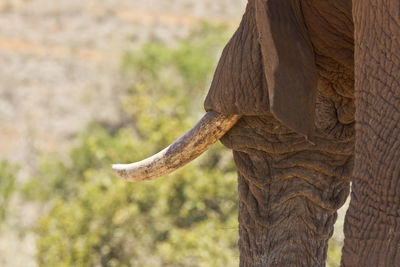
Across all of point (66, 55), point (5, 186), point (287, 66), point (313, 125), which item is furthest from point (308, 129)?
point (66, 55)

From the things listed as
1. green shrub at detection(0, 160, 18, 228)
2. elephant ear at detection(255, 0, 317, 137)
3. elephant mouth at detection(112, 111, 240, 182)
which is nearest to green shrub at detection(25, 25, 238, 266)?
green shrub at detection(0, 160, 18, 228)

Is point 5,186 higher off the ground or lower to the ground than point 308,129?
lower

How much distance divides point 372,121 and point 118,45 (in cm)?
1977

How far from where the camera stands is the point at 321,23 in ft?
5.90

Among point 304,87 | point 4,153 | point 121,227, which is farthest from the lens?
point 4,153

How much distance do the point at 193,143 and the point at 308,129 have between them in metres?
0.33

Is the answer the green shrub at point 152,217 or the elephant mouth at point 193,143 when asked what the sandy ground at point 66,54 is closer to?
the green shrub at point 152,217

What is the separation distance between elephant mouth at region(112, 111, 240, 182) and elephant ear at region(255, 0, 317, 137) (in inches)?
9.5

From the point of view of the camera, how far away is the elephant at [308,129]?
1479 mm

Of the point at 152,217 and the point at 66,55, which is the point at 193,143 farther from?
the point at 66,55

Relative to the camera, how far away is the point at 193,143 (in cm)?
197

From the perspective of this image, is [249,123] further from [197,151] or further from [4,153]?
[4,153]

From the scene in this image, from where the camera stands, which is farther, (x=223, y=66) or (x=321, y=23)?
(x=223, y=66)

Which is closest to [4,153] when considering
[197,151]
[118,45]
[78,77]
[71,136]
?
[71,136]
